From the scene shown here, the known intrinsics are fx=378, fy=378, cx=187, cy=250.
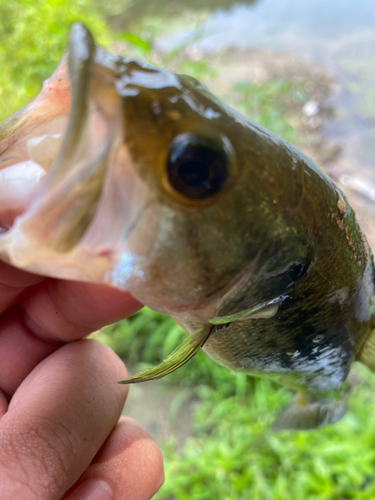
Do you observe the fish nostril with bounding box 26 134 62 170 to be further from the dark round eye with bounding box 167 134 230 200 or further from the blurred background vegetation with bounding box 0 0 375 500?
the blurred background vegetation with bounding box 0 0 375 500

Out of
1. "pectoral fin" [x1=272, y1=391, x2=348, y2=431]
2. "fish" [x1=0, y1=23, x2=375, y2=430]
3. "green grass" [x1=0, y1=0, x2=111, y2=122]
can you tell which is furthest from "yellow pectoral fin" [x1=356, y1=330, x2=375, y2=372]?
"green grass" [x1=0, y1=0, x2=111, y2=122]

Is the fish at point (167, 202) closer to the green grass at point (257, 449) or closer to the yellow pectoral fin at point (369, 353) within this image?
the yellow pectoral fin at point (369, 353)

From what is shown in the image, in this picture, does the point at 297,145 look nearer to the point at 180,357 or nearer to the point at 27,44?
the point at 27,44

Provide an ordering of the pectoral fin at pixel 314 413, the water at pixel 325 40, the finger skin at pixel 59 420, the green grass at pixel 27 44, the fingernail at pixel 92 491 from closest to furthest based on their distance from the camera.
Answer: the finger skin at pixel 59 420 < the fingernail at pixel 92 491 < the pectoral fin at pixel 314 413 < the green grass at pixel 27 44 < the water at pixel 325 40

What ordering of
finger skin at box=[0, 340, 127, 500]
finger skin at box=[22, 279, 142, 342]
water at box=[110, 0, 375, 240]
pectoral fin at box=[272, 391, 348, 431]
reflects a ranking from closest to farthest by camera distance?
1. finger skin at box=[0, 340, 127, 500]
2. finger skin at box=[22, 279, 142, 342]
3. pectoral fin at box=[272, 391, 348, 431]
4. water at box=[110, 0, 375, 240]

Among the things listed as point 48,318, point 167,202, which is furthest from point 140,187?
point 48,318

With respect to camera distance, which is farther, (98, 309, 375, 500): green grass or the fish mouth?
(98, 309, 375, 500): green grass

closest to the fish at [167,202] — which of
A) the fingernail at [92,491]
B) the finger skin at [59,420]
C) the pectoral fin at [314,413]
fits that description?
the finger skin at [59,420]
